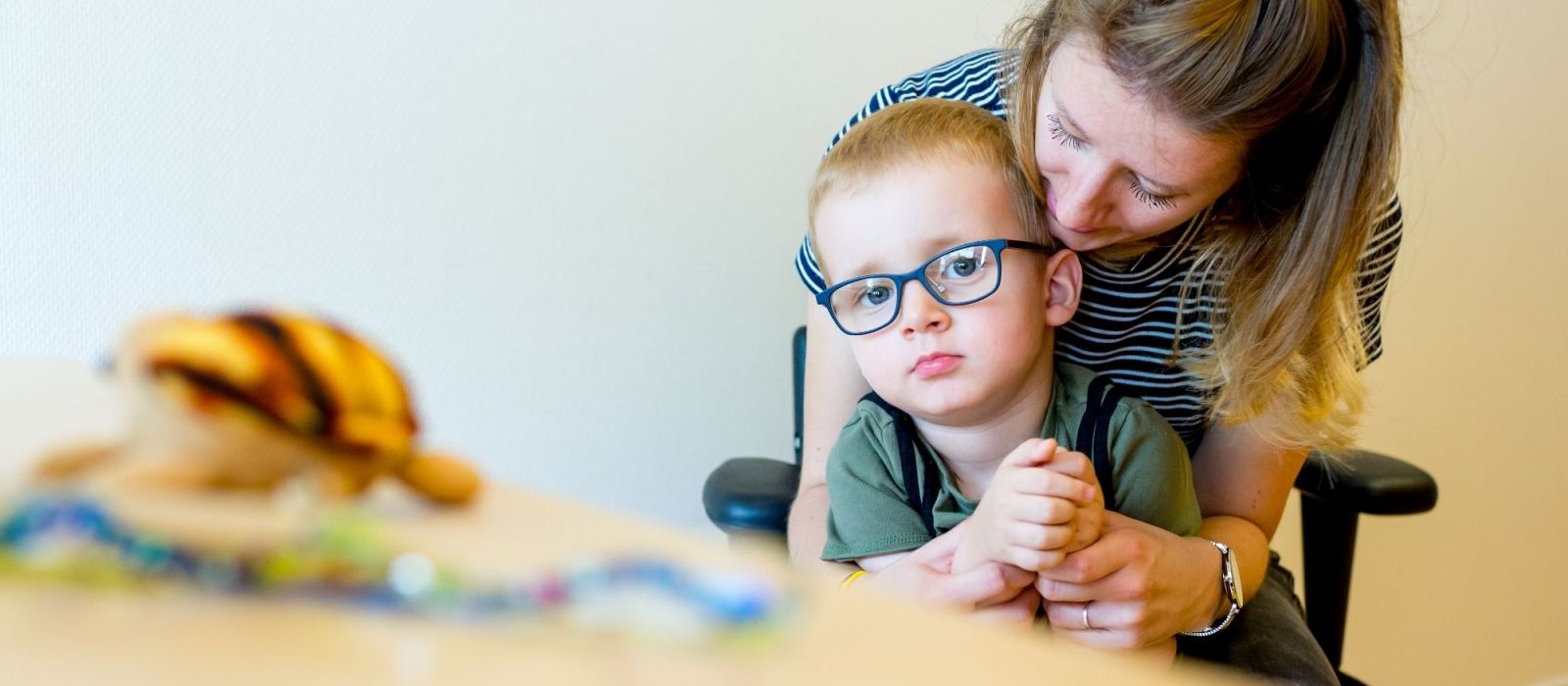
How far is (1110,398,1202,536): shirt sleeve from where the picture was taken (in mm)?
960

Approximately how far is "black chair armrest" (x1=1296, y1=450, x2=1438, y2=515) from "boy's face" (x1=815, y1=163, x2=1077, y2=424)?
1.35 ft

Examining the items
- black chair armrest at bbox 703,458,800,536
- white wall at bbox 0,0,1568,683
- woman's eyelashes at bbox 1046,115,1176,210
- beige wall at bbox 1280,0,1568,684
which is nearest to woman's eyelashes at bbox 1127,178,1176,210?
woman's eyelashes at bbox 1046,115,1176,210

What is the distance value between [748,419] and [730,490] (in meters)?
0.35

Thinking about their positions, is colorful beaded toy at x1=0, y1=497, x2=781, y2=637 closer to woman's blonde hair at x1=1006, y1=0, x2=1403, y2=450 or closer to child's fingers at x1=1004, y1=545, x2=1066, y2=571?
child's fingers at x1=1004, y1=545, x2=1066, y2=571

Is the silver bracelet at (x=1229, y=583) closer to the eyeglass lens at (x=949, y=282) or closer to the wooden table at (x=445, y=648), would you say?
the eyeglass lens at (x=949, y=282)

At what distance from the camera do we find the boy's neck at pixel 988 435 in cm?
99

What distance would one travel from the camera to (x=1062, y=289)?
39.8 inches

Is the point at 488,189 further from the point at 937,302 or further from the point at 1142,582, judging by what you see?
the point at 1142,582

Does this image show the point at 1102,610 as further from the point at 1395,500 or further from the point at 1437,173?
the point at 1437,173

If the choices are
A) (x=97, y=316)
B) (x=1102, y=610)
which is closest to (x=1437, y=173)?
(x=1102, y=610)

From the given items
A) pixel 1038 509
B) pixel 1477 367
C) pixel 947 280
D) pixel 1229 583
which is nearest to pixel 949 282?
pixel 947 280

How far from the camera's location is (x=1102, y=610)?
0.88 m

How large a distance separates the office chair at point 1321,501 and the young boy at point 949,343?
0.28 ft

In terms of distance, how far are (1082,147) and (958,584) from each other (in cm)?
33
